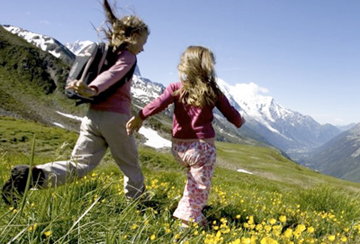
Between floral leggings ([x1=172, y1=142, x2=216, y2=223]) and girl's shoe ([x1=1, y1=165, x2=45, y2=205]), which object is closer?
girl's shoe ([x1=1, y1=165, x2=45, y2=205])

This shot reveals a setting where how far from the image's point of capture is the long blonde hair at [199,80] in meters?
5.19

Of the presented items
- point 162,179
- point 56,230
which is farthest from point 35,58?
point 56,230

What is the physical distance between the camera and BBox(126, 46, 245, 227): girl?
16.8ft

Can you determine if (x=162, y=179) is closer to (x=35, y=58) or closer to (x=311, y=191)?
(x=311, y=191)

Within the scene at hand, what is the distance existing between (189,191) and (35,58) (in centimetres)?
10121

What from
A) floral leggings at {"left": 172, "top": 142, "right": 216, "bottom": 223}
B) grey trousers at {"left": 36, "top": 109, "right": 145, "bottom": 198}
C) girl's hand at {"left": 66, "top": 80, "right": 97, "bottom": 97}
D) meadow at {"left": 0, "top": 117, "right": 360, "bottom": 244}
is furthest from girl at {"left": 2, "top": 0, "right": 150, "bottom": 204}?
floral leggings at {"left": 172, "top": 142, "right": 216, "bottom": 223}

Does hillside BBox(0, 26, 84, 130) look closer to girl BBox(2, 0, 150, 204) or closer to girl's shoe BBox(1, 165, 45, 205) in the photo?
girl BBox(2, 0, 150, 204)

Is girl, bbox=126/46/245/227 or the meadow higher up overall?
girl, bbox=126/46/245/227

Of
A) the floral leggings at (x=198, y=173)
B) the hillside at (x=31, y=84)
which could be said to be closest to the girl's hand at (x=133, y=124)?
the floral leggings at (x=198, y=173)

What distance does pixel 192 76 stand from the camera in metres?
5.27

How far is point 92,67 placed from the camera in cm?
498

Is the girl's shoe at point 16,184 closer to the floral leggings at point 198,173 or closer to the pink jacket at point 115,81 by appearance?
the pink jacket at point 115,81

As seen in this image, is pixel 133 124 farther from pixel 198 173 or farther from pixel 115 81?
pixel 198 173

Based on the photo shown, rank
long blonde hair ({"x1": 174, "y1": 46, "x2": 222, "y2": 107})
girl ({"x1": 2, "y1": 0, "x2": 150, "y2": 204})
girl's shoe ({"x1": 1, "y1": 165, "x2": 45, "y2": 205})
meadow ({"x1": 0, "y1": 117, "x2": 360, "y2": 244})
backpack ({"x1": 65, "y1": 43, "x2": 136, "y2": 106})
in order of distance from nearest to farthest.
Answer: meadow ({"x1": 0, "y1": 117, "x2": 360, "y2": 244}) < girl's shoe ({"x1": 1, "y1": 165, "x2": 45, "y2": 205}) < backpack ({"x1": 65, "y1": 43, "x2": 136, "y2": 106}) < girl ({"x1": 2, "y1": 0, "x2": 150, "y2": 204}) < long blonde hair ({"x1": 174, "y1": 46, "x2": 222, "y2": 107})
